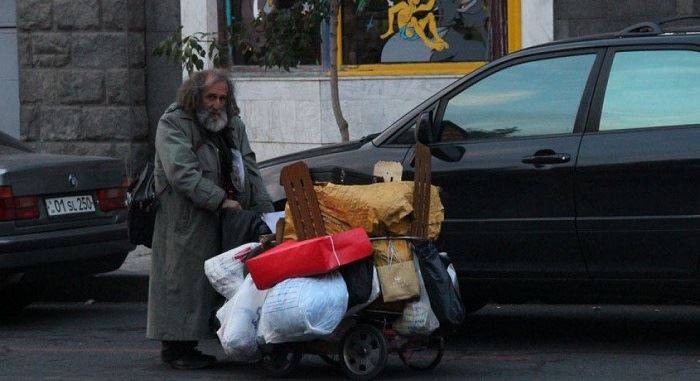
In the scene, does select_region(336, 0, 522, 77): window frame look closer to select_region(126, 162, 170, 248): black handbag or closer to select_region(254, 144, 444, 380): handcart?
select_region(126, 162, 170, 248): black handbag

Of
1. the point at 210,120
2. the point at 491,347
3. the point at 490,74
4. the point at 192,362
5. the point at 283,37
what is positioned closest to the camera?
the point at 210,120

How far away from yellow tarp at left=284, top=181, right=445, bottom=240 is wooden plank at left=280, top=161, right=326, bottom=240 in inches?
1.7

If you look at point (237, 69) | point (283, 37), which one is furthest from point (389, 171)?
point (237, 69)

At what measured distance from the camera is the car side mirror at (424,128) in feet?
25.2

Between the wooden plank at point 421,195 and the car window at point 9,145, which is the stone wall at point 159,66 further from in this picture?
the wooden plank at point 421,195

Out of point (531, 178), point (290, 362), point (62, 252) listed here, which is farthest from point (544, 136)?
point (62, 252)

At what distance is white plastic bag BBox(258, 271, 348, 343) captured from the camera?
6.59 m

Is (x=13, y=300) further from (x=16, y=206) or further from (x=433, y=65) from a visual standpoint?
(x=433, y=65)

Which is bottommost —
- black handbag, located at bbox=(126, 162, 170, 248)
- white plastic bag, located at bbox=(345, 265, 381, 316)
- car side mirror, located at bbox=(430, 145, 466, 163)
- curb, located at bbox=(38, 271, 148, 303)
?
curb, located at bbox=(38, 271, 148, 303)

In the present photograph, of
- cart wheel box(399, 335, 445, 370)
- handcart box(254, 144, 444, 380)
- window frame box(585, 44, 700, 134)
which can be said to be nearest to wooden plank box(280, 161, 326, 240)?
handcart box(254, 144, 444, 380)

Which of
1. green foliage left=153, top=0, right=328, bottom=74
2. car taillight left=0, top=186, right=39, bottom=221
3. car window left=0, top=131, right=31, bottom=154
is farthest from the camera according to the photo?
green foliage left=153, top=0, right=328, bottom=74

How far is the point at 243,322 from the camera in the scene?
681cm

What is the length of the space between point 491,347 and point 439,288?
4.36 ft

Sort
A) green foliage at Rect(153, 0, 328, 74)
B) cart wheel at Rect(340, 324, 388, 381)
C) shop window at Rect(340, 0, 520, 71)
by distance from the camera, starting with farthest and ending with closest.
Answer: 1. shop window at Rect(340, 0, 520, 71)
2. green foliage at Rect(153, 0, 328, 74)
3. cart wheel at Rect(340, 324, 388, 381)
